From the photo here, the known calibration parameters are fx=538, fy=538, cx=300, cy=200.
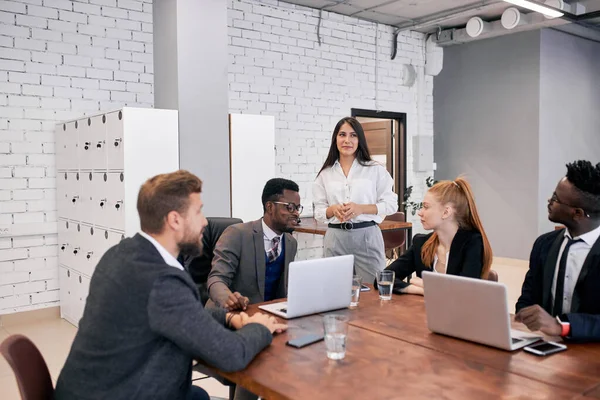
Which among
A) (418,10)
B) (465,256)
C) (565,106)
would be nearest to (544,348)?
(465,256)

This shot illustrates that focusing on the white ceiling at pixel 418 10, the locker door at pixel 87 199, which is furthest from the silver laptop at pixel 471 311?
the white ceiling at pixel 418 10

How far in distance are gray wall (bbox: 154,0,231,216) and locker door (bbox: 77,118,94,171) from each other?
1.94ft

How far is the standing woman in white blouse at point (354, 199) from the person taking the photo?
11.3 feet

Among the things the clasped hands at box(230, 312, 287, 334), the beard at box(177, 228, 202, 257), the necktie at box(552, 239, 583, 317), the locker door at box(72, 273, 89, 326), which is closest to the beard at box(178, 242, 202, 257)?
the beard at box(177, 228, 202, 257)

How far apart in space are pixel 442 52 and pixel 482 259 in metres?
5.83

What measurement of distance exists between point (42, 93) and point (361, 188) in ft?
10.0

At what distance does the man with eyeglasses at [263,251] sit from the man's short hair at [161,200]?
90cm

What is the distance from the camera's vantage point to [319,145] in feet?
21.5

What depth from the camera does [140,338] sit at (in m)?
1.50

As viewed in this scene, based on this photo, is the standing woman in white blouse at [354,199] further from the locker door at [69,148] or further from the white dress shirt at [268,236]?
the locker door at [69,148]

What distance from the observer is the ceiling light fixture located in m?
5.35

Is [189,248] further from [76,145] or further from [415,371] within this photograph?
[76,145]

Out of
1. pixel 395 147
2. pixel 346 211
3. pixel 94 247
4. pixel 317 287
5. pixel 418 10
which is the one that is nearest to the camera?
pixel 317 287

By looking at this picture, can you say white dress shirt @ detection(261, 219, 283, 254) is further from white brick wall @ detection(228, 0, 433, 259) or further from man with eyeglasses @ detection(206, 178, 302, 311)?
white brick wall @ detection(228, 0, 433, 259)
